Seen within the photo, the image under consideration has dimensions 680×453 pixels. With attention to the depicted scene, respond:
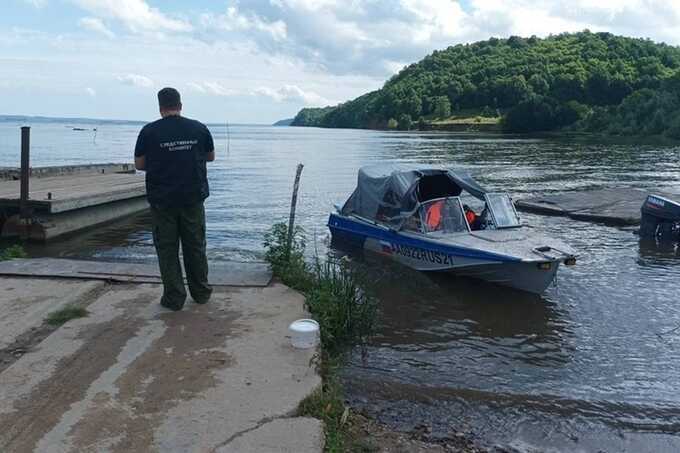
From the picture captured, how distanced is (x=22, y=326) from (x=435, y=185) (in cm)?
1043

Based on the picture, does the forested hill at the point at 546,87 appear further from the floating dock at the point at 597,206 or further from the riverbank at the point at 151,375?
the riverbank at the point at 151,375

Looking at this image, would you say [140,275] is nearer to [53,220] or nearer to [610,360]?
[610,360]

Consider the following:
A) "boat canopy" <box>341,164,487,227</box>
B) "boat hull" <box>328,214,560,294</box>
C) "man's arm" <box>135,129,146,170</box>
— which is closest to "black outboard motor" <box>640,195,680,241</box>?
"boat canopy" <box>341,164,487,227</box>

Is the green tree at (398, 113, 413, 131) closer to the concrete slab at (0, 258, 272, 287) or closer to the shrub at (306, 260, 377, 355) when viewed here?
the concrete slab at (0, 258, 272, 287)

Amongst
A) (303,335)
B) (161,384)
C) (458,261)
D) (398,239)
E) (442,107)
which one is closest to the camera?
(161,384)

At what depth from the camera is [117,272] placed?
8898 mm

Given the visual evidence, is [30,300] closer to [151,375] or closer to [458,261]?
[151,375]

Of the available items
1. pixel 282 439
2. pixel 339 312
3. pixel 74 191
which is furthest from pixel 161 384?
pixel 74 191

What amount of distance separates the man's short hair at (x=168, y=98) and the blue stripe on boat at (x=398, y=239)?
6933 millimetres

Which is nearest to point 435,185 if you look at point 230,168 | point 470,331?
point 470,331

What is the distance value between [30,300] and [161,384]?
3.12 m

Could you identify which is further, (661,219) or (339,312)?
(661,219)

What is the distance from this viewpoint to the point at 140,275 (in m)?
8.77

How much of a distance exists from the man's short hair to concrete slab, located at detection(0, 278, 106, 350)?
259cm
